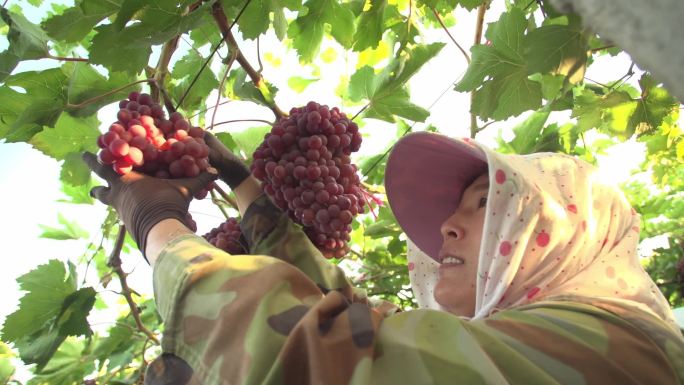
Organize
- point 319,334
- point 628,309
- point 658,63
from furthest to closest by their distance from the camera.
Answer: point 628,309, point 319,334, point 658,63

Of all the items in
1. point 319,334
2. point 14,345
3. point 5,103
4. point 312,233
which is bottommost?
point 319,334

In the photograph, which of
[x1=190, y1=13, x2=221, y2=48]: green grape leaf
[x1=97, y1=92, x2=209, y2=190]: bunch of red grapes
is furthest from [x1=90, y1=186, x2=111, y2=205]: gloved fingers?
[x1=190, y1=13, x2=221, y2=48]: green grape leaf

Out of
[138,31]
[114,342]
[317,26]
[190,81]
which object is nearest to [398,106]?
[317,26]

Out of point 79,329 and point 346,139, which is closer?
point 346,139

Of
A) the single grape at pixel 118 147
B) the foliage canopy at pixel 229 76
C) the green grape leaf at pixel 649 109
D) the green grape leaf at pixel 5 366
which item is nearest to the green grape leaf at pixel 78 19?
the foliage canopy at pixel 229 76

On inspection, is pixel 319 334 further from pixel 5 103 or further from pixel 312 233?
pixel 5 103

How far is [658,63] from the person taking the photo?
227 mm

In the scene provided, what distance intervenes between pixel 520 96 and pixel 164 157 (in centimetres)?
127

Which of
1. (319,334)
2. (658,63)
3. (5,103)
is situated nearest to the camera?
(658,63)

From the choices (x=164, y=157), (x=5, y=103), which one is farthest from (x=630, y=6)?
(x=5, y=103)

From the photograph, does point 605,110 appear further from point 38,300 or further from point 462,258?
point 38,300

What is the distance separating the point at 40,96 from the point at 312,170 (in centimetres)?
100

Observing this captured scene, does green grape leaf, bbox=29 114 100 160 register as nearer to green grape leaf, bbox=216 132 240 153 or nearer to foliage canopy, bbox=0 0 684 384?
foliage canopy, bbox=0 0 684 384

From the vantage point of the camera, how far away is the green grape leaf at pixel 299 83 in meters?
3.30
